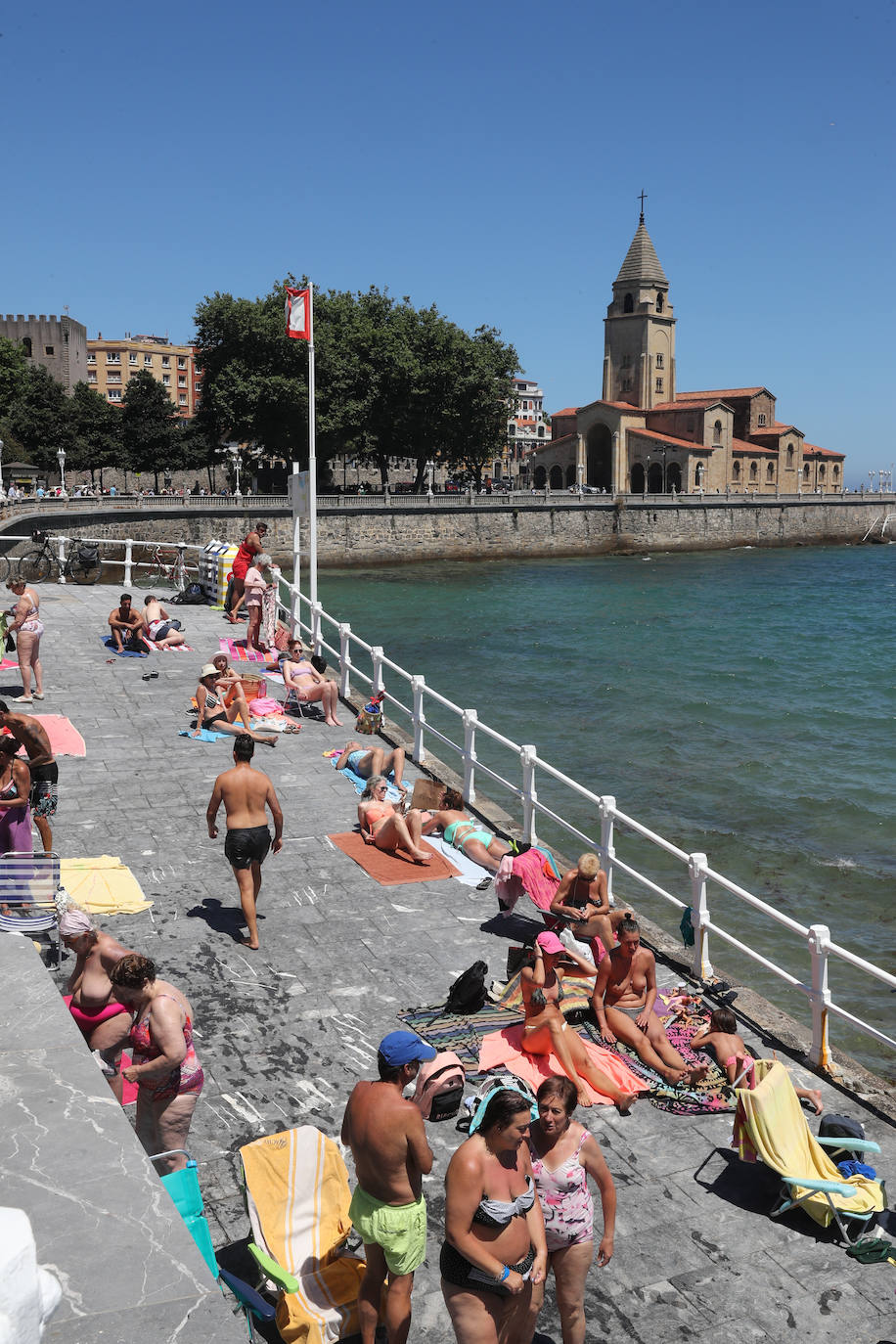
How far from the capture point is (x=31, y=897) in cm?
639

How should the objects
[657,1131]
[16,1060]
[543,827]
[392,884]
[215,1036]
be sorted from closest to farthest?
[16,1060], [657,1131], [215,1036], [392,884], [543,827]

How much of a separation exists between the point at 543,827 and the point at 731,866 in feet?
8.20

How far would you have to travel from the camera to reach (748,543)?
8762 cm

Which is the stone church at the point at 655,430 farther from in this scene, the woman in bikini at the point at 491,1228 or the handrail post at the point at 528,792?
the woman in bikini at the point at 491,1228

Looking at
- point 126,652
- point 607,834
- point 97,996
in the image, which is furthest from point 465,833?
point 126,652

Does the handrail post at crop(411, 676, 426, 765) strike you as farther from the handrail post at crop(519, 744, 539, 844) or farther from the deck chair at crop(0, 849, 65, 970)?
the deck chair at crop(0, 849, 65, 970)

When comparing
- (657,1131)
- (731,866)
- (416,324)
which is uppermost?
(416,324)

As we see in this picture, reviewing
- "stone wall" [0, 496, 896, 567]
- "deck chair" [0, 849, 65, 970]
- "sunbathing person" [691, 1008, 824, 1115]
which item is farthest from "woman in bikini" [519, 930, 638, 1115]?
"stone wall" [0, 496, 896, 567]

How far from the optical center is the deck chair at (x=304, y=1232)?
4246 millimetres

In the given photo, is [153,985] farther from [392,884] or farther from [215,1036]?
[392,884]

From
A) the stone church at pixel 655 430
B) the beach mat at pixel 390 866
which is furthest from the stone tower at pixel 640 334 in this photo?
the beach mat at pixel 390 866

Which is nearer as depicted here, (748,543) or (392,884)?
(392,884)

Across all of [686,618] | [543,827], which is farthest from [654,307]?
[543,827]

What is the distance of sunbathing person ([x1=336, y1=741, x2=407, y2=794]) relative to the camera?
1130cm
